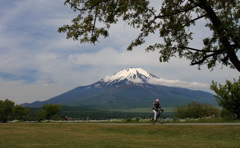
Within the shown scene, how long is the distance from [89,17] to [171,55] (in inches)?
183

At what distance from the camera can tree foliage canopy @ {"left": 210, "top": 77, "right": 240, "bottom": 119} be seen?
80.8 feet

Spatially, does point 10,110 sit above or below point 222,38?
below

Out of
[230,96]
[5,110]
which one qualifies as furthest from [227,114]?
[5,110]

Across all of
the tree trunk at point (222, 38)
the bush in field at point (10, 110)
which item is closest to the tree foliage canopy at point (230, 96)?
the tree trunk at point (222, 38)

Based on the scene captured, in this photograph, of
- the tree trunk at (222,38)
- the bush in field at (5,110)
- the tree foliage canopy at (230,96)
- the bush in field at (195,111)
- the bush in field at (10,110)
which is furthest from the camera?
the bush in field at (5,110)

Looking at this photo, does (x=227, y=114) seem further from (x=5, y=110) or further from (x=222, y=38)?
(x=5, y=110)

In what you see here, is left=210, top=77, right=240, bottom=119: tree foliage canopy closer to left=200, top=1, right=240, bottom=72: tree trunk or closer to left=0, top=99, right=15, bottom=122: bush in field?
left=200, top=1, right=240, bottom=72: tree trunk

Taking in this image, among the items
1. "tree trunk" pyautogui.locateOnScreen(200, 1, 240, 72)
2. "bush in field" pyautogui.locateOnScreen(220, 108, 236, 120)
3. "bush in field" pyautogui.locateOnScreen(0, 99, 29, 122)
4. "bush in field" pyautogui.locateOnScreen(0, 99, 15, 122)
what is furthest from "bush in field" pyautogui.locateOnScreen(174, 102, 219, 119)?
"bush in field" pyautogui.locateOnScreen(0, 99, 15, 122)

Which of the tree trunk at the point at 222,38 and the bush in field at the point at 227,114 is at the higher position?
the tree trunk at the point at 222,38

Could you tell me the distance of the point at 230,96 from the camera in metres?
24.8

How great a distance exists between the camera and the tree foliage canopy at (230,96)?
24.6 m

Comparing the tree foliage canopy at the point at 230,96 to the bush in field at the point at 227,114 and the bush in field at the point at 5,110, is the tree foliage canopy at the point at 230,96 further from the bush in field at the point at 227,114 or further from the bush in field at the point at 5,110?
the bush in field at the point at 5,110

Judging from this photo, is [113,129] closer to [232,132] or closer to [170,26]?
[232,132]

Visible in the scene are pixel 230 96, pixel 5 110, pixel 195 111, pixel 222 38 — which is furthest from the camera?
pixel 5 110
